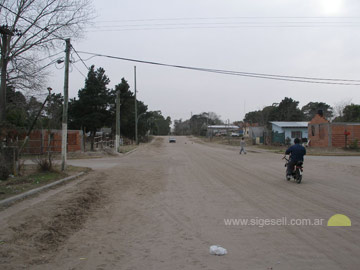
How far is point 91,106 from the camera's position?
1911 inches

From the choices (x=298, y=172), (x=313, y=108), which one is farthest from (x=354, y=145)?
(x=313, y=108)

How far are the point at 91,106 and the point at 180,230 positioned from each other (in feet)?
146

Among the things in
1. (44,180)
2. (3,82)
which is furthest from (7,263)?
(3,82)

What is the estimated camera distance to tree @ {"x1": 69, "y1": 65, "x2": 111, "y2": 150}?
47.8 meters

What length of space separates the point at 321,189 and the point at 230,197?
3.20 meters

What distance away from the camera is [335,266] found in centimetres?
441

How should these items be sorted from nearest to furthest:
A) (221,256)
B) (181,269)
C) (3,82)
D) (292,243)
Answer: (181,269), (221,256), (292,243), (3,82)

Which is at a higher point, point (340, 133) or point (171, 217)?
point (340, 133)

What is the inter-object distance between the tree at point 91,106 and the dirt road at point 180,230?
1516 inches

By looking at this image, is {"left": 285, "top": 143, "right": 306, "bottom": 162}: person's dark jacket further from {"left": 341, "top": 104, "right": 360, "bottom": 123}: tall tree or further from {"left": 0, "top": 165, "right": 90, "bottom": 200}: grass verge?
{"left": 341, "top": 104, "right": 360, "bottom": 123}: tall tree

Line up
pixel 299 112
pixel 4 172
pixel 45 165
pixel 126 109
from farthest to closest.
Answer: pixel 299 112 → pixel 126 109 → pixel 45 165 → pixel 4 172

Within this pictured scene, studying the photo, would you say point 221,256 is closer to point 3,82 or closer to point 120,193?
point 120,193

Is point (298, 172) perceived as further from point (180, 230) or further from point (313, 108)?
point (313, 108)

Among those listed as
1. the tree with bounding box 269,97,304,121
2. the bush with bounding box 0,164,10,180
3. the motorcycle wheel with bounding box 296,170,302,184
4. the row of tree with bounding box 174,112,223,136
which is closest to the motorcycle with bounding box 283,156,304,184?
the motorcycle wheel with bounding box 296,170,302,184
